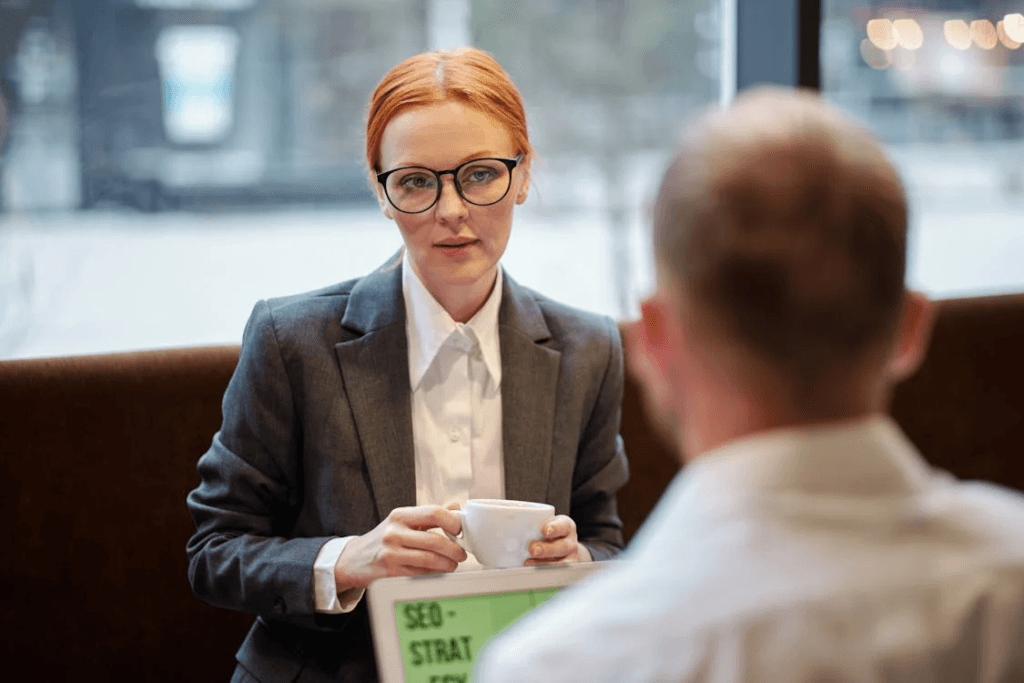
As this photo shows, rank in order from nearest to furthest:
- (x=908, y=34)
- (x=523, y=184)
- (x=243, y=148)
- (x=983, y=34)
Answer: (x=523, y=184)
(x=243, y=148)
(x=908, y=34)
(x=983, y=34)

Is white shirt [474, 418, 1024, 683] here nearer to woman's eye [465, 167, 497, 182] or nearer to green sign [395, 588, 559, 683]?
green sign [395, 588, 559, 683]

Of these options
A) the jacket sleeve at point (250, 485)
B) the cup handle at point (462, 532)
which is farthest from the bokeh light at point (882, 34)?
the cup handle at point (462, 532)

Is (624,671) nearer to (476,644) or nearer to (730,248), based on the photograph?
(730,248)

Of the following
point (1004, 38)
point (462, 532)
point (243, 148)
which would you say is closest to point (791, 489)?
point (462, 532)

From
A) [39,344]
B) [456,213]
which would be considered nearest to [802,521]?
[456,213]

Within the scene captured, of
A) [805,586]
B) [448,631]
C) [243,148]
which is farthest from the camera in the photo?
[243,148]

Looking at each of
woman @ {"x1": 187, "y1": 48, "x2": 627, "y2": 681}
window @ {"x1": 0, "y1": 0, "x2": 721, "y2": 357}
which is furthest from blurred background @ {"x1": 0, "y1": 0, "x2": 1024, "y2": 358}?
woman @ {"x1": 187, "y1": 48, "x2": 627, "y2": 681}

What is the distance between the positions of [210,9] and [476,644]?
77.9 inches

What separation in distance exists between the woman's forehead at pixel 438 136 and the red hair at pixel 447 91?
0.01 metres

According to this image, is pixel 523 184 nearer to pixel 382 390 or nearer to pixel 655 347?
pixel 382 390

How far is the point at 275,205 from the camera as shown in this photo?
2691mm

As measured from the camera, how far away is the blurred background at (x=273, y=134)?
2.48 metres

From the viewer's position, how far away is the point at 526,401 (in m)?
1.61

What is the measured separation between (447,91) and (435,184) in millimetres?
132
